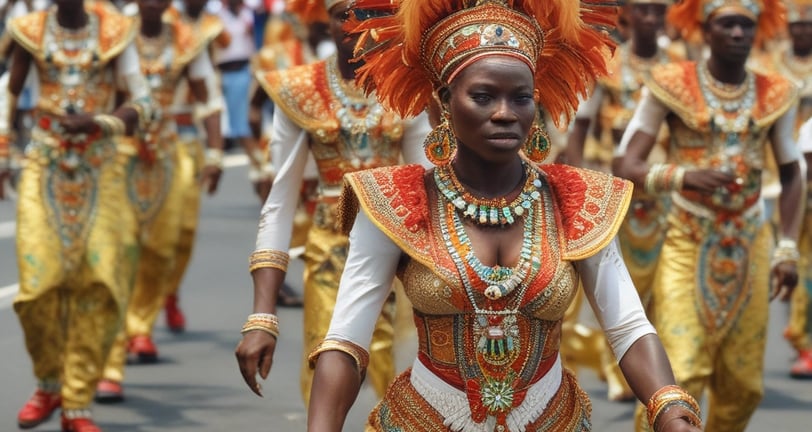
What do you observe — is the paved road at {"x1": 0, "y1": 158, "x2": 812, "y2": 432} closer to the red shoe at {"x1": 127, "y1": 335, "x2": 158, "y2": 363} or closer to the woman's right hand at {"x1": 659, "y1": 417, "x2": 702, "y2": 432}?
the red shoe at {"x1": 127, "y1": 335, "x2": 158, "y2": 363}

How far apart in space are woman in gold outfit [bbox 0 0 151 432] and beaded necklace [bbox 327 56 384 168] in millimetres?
1868

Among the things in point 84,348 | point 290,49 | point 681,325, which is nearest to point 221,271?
point 290,49

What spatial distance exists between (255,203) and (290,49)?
17.7ft

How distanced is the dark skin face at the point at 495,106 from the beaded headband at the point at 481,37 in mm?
32

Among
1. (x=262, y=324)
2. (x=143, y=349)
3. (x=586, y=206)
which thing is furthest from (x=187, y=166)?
(x=586, y=206)

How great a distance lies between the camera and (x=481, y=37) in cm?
443

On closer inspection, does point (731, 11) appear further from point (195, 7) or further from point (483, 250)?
point (195, 7)

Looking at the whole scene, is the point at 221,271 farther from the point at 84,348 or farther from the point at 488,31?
the point at 488,31

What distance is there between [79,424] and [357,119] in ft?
7.30

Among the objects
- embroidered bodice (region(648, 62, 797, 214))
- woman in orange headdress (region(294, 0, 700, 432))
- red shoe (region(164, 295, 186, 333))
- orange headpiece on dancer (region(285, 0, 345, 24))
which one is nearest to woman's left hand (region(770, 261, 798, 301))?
embroidered bodice (region(648, 62, 797, 214))

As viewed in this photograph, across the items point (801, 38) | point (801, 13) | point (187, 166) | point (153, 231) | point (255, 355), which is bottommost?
point (153, 231)

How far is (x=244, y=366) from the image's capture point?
17.1 feet

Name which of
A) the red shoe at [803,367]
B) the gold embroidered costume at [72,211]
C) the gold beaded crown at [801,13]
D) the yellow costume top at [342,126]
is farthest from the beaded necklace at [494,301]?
the gold beaded crown at [801,13]

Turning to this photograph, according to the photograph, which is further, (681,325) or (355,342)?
(681,325)
